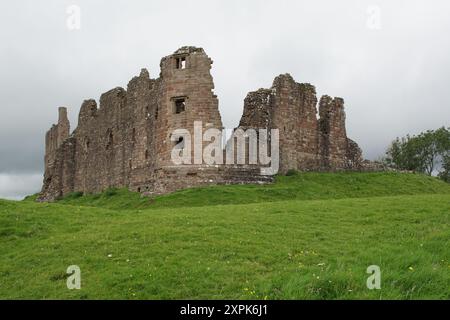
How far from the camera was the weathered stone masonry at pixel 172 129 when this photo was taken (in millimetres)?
32750

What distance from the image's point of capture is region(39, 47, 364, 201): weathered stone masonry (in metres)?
32.8

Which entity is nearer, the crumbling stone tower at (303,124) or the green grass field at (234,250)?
the green grass field at (234,250)

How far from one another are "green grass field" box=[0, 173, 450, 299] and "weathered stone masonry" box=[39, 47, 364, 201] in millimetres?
10446

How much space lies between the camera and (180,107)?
33.8 meters

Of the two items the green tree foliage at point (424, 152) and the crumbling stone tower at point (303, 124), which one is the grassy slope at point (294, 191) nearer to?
the crumbling stone tower at point (303, 124)

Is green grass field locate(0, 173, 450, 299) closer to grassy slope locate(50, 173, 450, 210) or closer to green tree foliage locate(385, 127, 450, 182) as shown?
grassy slope locate(50, 173, 450, 210)

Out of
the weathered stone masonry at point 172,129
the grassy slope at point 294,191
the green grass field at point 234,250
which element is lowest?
the green grass field at point 234,250

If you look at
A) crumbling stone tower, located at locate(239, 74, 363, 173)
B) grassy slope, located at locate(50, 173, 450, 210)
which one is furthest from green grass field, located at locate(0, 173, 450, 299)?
crumbling stone tower, located at locate(239, 74, 363, 173)

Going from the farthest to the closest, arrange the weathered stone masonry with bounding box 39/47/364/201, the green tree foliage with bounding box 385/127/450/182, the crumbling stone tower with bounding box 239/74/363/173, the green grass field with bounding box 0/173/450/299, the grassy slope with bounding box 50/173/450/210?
1. the green tree foliage with bounding box 385/127/450/182
2. the crumbling stone tower with bounding box 239/74/363/173
3. the weathered stone masonry with bounding box 39/47/364/201
4. the grassy slope with bounding box 50/173/450/210
5. the green grass field with bounding box 0/173/450/299

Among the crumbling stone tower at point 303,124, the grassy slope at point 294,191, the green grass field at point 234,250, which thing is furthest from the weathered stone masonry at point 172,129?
the green grass field at point 234,250

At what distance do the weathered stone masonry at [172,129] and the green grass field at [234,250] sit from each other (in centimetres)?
1045

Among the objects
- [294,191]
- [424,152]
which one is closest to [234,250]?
[294,191]
